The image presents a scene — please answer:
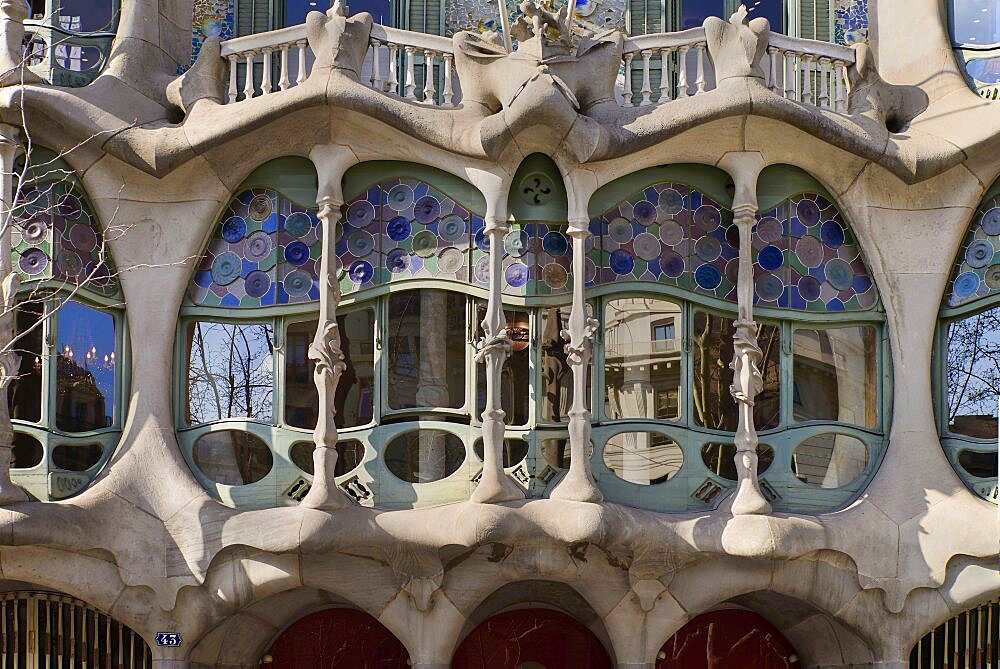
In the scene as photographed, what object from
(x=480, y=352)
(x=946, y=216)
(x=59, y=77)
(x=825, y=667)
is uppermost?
(x=59, y=77)

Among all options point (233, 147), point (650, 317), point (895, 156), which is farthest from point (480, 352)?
point (895, 156)

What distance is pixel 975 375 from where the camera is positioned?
15.8 metres

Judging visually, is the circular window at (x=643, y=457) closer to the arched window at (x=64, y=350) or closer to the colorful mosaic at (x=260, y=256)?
the colorful mosaic at (x=260, y=256)

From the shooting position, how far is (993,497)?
50.3ft

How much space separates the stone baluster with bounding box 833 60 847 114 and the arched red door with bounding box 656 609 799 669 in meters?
4.80

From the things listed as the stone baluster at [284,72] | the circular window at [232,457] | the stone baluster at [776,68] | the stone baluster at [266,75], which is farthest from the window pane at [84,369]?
the stone baluster at [776,68]

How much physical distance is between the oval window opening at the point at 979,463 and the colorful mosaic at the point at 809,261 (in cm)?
158

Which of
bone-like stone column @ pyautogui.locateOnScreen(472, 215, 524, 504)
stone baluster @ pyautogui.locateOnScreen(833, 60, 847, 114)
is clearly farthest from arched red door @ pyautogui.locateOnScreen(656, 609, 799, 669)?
stone baluster @ pyautogui.locateOnScreen(833, 60, 847, 114)

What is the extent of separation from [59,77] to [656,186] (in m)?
5.50

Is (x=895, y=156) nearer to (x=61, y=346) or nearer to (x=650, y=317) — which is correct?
(x=650, y=317)

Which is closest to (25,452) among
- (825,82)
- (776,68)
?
(776,68)

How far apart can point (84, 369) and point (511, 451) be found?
153 inches

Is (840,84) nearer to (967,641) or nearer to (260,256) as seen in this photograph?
(967,641)

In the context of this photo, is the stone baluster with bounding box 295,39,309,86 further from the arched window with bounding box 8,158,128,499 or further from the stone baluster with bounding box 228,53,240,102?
the arched window with bounding box 8,158,128,499
